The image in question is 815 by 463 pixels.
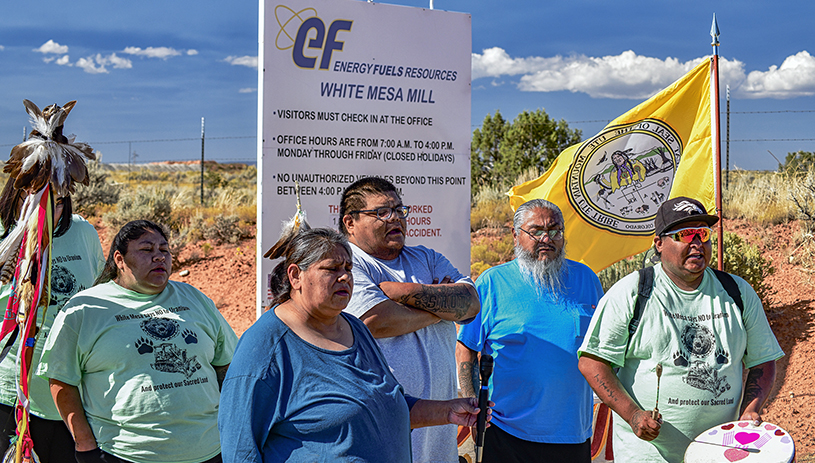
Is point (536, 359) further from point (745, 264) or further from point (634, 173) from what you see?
point (745, 264)

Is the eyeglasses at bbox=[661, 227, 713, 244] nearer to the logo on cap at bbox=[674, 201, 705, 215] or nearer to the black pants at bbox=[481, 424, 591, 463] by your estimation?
the logo on cap at bbox=[674, 201, 705, 215]

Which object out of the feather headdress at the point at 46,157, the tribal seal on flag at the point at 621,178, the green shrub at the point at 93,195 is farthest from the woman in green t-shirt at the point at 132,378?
the green shrub at the point at 93,195

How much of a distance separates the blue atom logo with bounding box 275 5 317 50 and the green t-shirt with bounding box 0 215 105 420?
2.00 metres

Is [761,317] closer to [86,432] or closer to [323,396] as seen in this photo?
[323,396]

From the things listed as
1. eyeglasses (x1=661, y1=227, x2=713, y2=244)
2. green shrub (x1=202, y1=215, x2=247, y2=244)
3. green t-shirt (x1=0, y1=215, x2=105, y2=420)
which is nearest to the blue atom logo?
green t-shirt (x1=0, y1=215, x2=105, y2=420)

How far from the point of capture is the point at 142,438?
9.41ft

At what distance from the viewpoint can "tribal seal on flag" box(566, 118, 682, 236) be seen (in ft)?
18.7

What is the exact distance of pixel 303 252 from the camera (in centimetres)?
216

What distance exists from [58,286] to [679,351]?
3.08m

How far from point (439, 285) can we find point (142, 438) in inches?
57.6

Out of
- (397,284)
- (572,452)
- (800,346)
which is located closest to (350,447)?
(397,284)

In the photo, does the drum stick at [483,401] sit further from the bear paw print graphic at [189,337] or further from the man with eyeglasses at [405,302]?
the bear paw print graphic at [189,337]

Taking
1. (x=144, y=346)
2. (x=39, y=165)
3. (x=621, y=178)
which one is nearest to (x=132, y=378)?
(x=144, y=346)

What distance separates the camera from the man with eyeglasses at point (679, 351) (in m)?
2.82
